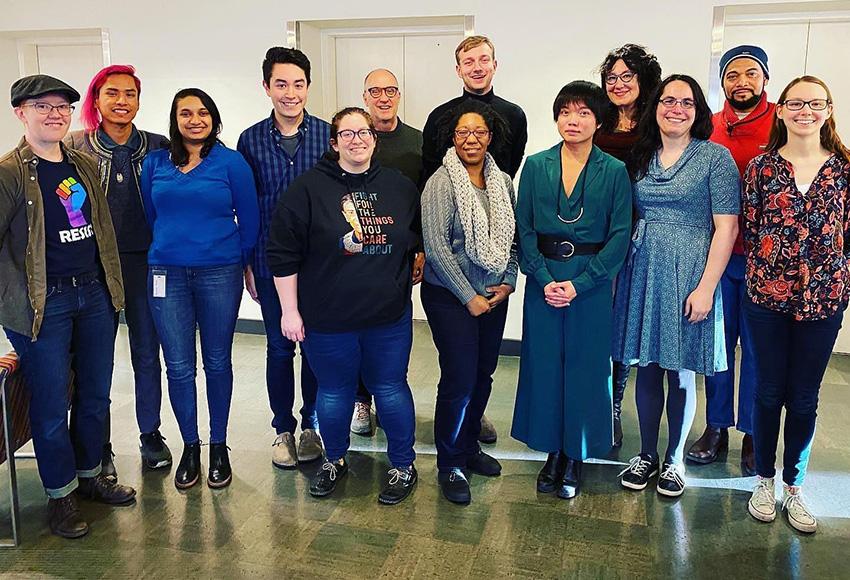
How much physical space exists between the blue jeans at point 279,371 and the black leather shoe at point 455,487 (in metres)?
0.59

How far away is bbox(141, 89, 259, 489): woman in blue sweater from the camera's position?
268 centimetres

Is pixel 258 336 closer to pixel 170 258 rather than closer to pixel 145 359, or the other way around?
pixel 145 359

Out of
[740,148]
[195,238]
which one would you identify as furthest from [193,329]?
[740,148]

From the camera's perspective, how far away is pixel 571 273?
2.63m

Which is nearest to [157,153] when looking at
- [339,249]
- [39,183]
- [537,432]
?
[39,183]

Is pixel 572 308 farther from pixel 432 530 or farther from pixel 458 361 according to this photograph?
pixel 432 530

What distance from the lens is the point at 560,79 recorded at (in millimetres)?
4457

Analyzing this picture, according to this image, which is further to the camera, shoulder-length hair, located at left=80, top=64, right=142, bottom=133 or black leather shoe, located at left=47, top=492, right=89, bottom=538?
shoulder-length hair, located at left=80, top=64, right=142, bottom=133

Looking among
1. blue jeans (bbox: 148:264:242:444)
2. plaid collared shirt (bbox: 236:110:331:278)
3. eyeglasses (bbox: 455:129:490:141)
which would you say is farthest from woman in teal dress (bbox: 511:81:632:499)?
blue jeans (bbox: 148:264:242:444)

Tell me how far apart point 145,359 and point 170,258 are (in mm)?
557

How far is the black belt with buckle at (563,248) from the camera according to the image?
2631 millimetres

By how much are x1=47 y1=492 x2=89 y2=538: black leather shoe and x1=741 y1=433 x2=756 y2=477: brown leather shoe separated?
2626 mm

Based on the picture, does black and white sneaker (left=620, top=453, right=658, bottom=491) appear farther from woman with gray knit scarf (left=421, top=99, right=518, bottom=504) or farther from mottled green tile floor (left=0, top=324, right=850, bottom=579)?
woman with gray knit scarf (left=421, top=99, right=518, bottom=504)

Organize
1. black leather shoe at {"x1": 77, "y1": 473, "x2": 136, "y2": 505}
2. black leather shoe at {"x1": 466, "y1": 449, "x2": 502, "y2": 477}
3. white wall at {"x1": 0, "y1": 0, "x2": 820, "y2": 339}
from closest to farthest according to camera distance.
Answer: black leather shoe at {"x1": 77, "y1": 473, "x2": 136, "y2": 505}, black leather shoe at {"x1": 466, "y1": 449, "x2": 502, "y2": 477}, white wall at {"x1": 0, "y1": 0, "x2": 820, "y2": 339}
